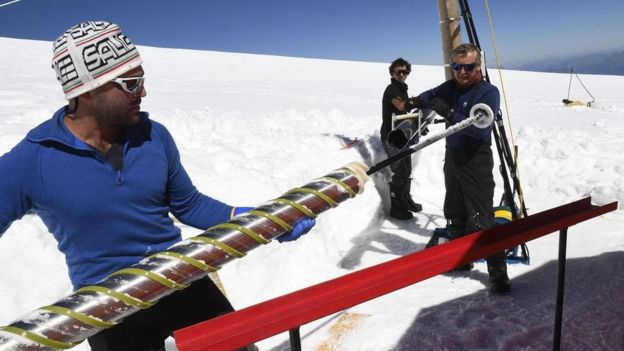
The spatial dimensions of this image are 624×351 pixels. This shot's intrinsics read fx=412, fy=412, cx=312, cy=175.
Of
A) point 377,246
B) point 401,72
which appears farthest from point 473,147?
point 401,72

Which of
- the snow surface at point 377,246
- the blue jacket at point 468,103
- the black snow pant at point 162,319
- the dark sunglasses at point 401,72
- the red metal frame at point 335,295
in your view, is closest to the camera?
the red metal frame at point 335,295

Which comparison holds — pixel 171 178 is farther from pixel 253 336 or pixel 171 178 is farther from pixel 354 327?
pixel 354 327

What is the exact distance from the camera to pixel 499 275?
3578mm

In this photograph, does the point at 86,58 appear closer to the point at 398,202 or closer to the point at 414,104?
the point at 414,104

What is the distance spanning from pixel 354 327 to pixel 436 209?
→ 336 centimetres

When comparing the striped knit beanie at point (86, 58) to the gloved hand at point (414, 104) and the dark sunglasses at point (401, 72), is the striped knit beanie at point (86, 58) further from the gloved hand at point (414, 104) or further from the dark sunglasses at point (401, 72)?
the dark sunglasses at point (401, 72)

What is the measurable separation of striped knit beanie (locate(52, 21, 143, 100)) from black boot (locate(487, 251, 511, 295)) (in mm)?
3200

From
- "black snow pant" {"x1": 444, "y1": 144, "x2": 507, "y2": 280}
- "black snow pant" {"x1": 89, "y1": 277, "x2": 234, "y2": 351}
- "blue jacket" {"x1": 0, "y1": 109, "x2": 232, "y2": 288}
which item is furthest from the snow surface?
"blue jacket" {"x1": 0, "y1": 109, "x2": 232, "y2": 288}

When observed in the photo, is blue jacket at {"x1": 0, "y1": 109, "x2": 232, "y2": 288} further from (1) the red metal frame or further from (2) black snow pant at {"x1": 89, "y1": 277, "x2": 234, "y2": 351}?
(1) the red metal frame

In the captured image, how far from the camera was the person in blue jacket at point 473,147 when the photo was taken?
3504mm

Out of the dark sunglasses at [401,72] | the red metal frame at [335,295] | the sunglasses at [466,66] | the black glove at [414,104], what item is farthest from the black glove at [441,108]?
the red metal frame at [335,295]

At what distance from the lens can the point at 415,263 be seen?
120cm

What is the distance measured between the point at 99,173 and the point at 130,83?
39 centimetres

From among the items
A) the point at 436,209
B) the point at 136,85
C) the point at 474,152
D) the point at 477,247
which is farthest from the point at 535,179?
the point at 136,85
